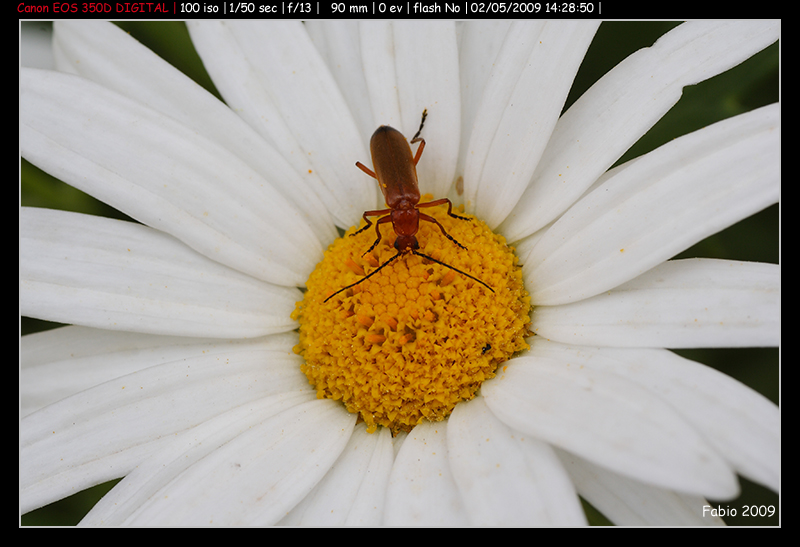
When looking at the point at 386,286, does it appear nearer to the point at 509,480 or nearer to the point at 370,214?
the point at 370,214

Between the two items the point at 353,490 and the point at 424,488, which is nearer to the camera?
the point at 424,488

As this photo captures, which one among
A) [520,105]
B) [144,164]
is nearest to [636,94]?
[520,105]

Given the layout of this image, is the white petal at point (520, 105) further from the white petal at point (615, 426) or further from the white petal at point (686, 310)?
the white petal at point (615, 426)

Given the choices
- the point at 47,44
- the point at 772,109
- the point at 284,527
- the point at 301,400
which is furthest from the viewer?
the point at 47,44

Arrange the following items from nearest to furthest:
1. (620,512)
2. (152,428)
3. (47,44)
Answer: (620,512), (152,428), (47,44)

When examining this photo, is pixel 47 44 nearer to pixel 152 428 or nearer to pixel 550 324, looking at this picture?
pixel 152 428

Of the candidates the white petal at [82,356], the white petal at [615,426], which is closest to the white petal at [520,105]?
the white petal at [615,426]

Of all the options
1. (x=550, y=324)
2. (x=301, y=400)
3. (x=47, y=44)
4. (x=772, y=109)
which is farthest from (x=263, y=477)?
(x=47, y=44)
